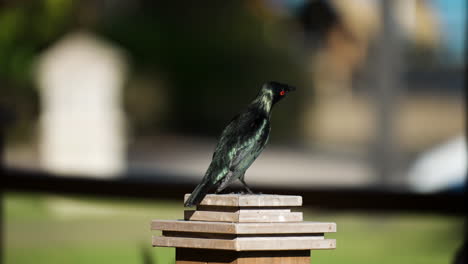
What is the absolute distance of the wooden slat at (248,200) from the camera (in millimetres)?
1315

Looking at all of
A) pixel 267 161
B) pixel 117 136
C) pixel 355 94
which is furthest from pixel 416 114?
pixel 117 136

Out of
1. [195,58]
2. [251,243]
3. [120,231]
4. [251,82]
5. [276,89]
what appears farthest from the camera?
[195,58]

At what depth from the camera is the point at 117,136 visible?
9.80 metres

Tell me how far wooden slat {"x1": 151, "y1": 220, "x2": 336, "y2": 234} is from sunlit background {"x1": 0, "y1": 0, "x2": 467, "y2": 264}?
52cm

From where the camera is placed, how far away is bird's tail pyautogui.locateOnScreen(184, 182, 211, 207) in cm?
131

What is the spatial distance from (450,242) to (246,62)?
58.2ft

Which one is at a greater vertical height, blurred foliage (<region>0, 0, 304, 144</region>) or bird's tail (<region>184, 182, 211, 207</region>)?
blurred foliage (<region>0, 0, 304, 144</region>)

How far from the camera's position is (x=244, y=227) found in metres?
1.28

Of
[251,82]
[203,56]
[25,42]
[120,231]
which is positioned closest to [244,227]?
[120,231]

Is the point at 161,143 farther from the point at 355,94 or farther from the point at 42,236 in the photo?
the point at 42,236

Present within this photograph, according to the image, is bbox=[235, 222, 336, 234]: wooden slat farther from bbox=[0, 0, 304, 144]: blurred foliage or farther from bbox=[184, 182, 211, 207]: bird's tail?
bbox=[0, 0, 304, 144]: blurred foliage

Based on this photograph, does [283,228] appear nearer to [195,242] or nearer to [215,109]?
[195,242]

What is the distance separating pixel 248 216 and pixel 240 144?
0.35ft

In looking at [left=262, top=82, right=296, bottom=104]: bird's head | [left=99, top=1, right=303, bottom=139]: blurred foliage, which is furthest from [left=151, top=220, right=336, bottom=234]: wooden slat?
[left=99, top=1, right=303, bottom=139]: blurred foliage
